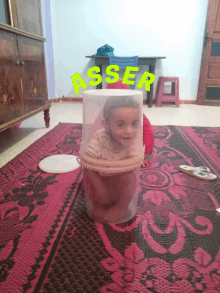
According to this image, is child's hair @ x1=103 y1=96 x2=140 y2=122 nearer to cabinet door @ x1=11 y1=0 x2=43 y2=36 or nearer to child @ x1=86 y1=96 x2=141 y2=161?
child @ x1=86 y1=96 x2=141 y2=161

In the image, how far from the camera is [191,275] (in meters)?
0.61

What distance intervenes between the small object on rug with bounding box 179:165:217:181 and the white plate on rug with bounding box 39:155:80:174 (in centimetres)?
59

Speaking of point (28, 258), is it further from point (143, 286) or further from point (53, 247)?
point (143, 286)

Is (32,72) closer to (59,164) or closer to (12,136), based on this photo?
(12,136)

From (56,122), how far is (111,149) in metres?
1.72

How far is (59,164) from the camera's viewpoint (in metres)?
1.26

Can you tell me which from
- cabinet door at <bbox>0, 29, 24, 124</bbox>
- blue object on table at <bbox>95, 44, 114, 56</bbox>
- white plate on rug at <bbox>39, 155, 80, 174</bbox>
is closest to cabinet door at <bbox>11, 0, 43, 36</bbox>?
cabinet door at <bbox>0, 29, 24, 124</bbox>

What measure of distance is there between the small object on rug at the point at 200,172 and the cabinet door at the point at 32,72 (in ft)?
3.86

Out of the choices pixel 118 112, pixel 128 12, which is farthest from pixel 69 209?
pixel 128 12

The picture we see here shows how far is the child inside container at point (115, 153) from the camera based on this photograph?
69 centimetres

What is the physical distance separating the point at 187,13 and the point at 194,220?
3.39 meters

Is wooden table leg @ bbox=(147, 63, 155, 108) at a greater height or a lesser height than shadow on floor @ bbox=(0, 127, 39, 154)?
greater

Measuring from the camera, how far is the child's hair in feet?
2.23

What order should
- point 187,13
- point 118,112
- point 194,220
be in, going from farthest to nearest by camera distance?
point 187,13, point 194,220, point 118,112
